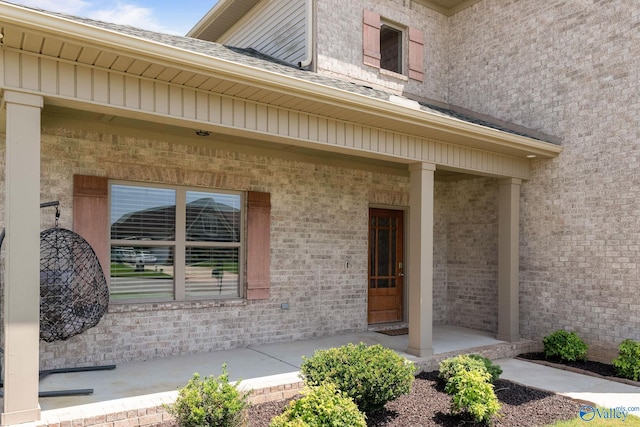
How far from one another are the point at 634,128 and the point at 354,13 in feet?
15.6

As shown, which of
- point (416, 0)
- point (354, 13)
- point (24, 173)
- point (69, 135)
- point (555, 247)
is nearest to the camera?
point (24, 173)

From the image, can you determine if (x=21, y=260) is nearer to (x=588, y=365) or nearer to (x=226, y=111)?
(x=226, y=111)

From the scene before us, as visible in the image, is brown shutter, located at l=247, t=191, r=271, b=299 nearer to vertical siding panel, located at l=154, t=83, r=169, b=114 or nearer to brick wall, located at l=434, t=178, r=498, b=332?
vertical siding panel, located at l=154, t=83, r=169, b=114

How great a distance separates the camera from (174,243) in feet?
21.2

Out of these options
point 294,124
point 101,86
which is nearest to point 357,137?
point 294,124

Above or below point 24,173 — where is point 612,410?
below

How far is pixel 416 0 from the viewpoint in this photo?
9.23 m

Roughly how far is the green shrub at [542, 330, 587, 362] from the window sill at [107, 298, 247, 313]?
179 inches

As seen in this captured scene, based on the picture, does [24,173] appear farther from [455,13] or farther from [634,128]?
[455,13]

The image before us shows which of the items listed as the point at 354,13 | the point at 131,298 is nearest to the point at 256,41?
the point at 354,13

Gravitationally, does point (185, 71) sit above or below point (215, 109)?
above

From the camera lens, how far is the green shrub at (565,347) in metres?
6.93

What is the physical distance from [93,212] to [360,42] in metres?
5.32

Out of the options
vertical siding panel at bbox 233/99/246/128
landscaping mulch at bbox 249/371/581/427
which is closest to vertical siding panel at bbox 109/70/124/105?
vertical siding panel at bbox 233/99/246/128
